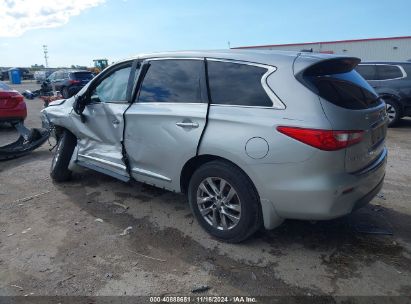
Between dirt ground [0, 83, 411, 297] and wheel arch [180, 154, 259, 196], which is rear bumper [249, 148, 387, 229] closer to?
wheel arch [180, 154, 259, 196]

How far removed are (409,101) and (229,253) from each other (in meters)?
7.95

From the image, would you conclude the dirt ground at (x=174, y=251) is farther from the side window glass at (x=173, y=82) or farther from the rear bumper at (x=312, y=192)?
the side window glass at (x=173, y=82)

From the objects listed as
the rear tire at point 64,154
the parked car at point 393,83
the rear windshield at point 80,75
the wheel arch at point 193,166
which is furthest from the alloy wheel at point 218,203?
the rear windshield at point 80,75

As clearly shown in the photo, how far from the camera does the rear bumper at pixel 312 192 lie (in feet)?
9.07

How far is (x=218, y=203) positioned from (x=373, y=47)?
31.8 metres

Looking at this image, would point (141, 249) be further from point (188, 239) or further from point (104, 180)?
point (104, 180)

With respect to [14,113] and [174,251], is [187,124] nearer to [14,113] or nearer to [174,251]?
[174,251]

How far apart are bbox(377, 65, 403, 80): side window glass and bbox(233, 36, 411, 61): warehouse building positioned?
65.6 ft

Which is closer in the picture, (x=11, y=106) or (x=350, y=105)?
(x=350, y=105)

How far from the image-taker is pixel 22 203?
4562mm

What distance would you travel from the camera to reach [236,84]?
10.5 ft

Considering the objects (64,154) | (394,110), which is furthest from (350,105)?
(394,110)

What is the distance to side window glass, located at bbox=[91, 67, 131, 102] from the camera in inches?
166

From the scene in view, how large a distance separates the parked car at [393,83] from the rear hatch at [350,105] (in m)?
6.73
